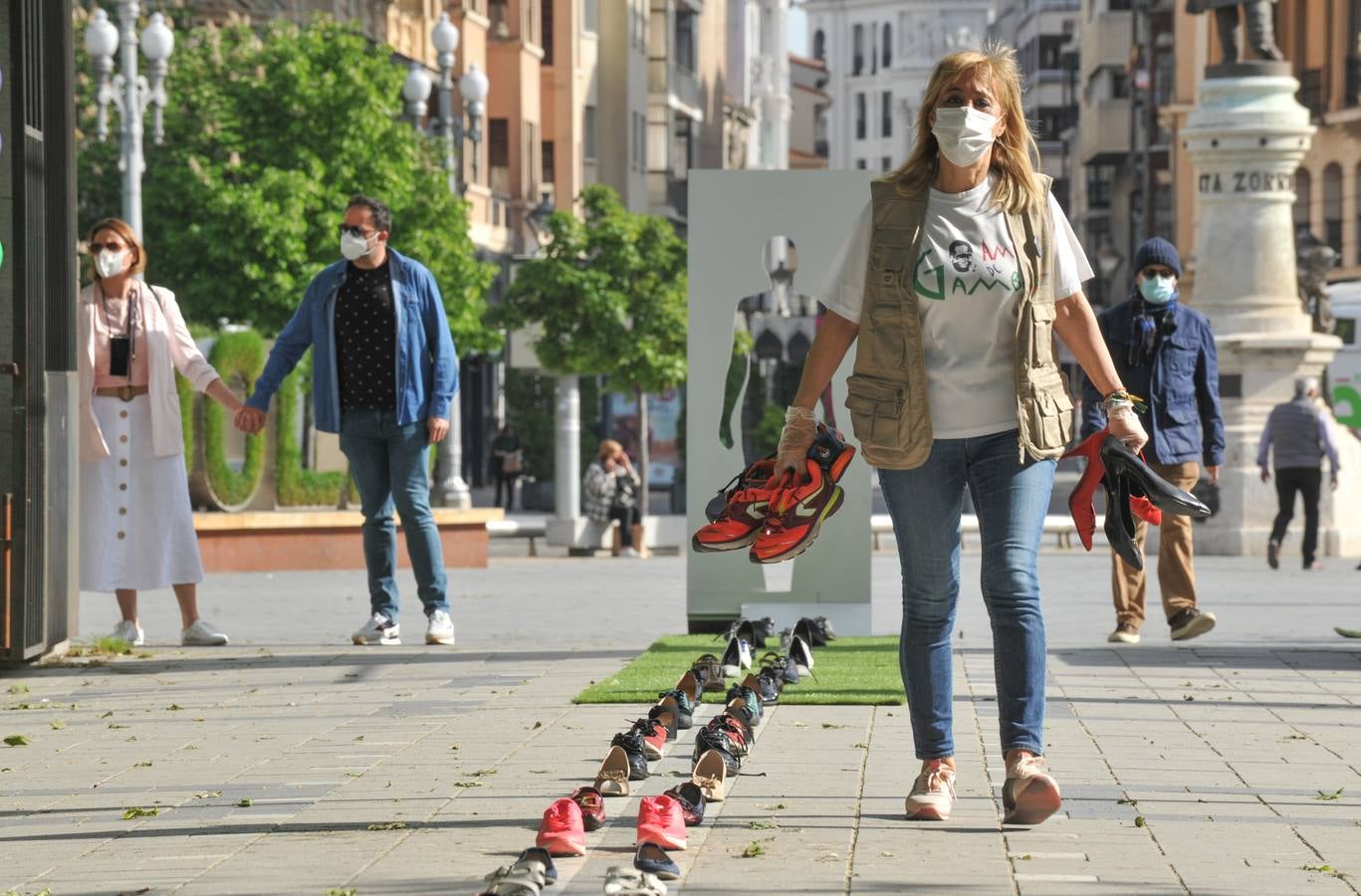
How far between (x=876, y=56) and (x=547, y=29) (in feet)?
399

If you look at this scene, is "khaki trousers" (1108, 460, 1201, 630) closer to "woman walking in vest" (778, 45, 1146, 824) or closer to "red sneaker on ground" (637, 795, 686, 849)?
"woman walking in vest" (778, 45, 1146, 824)

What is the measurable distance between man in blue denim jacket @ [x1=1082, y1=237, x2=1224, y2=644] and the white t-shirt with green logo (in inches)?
245

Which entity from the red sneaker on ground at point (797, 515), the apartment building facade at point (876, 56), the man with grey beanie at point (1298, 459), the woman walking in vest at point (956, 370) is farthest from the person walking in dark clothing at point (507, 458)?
the apartment building facade at point (876, 56)

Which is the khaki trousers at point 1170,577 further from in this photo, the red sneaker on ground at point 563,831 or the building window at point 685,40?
the building window at point 685,40

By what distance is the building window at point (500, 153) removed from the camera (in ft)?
194

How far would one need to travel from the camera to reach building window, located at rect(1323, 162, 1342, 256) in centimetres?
6944

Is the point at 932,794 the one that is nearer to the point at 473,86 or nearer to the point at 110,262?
the point at 110,262

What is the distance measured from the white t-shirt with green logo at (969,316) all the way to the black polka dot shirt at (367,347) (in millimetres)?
6010

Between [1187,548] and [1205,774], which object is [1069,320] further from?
[1187,548]

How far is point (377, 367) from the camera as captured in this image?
12.9m

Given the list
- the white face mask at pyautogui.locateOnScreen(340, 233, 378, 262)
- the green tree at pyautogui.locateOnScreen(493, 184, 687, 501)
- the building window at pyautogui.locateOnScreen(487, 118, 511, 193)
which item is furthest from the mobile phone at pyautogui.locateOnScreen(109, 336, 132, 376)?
the building window at pyautogui.locateOnScreen(487, 118, 511, 193)

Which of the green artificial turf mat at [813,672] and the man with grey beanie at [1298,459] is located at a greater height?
the man with grey beanie at [1298,459]

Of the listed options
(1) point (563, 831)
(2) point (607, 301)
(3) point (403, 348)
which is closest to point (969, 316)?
(1) point (563, 831)

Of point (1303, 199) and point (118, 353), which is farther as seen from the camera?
point (1303, 199)
